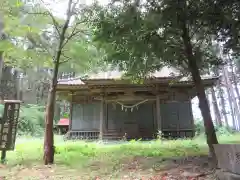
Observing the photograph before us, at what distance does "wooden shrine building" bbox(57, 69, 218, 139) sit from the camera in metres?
15.4

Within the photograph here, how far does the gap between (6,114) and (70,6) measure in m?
3.50

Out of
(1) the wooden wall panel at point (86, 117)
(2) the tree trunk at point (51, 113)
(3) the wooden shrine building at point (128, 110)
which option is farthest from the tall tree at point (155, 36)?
(1) the wooden wall panel at point (86, 117)

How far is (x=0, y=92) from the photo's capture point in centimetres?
2925

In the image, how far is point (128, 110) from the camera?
56.1 feet

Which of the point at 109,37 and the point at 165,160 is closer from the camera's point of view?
the point at 109,37

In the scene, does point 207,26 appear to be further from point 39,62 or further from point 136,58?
point 39,62

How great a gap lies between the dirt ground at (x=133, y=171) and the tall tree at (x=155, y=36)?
0.81 m

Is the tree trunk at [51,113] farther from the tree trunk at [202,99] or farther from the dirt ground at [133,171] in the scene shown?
the tree trunk at [202,99]

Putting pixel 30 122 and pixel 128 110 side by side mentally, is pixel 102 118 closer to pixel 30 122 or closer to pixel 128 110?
pixel 128 110

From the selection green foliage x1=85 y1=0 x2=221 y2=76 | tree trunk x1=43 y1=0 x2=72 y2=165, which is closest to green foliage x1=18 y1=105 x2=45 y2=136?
tree trunk x1=43 y1=0 x2=72 y2=165

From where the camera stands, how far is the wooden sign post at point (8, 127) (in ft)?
24.3

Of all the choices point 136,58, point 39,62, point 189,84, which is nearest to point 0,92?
point 189,84

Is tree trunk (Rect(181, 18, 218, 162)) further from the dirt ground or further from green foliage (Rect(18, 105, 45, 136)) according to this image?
green foliage (Rect(18, 105, 45, 136))

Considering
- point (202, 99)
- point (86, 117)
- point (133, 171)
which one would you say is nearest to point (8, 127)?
point (133, 171)
